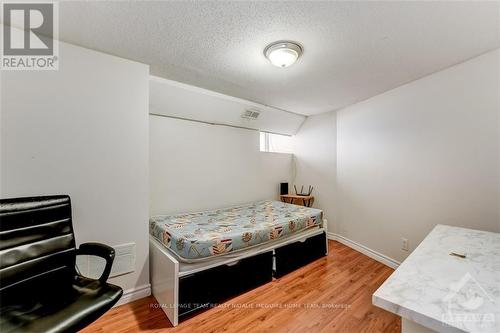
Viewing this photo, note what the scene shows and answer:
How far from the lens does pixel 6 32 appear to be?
1.43 meters

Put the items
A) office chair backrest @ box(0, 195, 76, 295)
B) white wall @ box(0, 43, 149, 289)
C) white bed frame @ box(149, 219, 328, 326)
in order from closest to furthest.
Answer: office chair backrest @ box(0, 195, 76, 295) → white wall @ box(0, 43, 149, 289) → white bed frame @ box(149, 219, 328, 326)

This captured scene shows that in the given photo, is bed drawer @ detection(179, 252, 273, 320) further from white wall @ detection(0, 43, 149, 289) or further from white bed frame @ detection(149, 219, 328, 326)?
white wall @ detection(0, 43, 149, 289)

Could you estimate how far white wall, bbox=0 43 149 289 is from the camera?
4.77 ft

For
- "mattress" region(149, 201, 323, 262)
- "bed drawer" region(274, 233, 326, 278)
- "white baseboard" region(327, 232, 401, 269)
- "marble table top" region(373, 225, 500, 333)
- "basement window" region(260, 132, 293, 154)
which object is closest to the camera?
"marble table top" region(373, 225, 500, 333)

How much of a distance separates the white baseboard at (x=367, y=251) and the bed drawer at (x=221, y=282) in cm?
150

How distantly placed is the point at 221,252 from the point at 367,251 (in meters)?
2.15

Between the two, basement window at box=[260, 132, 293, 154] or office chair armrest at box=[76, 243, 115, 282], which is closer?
office chair armrest at box=[76, 243, 115, 282]

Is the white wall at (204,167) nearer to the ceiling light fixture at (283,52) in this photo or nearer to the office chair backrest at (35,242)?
the office chair backrest at (35,242)

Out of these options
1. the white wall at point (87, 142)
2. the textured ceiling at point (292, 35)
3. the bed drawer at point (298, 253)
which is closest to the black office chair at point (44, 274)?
the white wall at point (87, 142)

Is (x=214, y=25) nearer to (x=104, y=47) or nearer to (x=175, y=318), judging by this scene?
(x=104, y=47)

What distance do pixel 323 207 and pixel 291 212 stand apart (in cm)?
106

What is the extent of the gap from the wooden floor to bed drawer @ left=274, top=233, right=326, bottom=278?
4.9 inches

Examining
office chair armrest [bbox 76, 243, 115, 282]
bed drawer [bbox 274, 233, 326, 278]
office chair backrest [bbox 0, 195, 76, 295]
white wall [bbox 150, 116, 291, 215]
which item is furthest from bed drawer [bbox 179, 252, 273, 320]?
white wall [bbox 150, 116, 291, 215]

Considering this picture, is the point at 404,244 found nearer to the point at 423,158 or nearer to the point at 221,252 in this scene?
the point at 423,158
